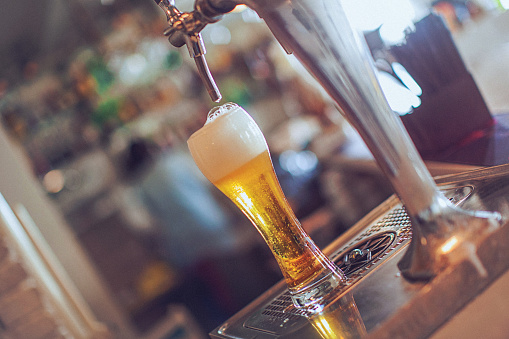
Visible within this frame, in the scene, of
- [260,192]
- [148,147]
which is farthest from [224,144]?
[148,147]

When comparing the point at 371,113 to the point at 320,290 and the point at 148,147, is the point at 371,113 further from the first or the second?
the point at 148,147

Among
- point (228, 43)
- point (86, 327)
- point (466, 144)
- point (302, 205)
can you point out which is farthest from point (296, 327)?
point (228, 43)

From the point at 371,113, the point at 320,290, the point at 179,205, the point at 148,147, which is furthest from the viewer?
the point at 148,147

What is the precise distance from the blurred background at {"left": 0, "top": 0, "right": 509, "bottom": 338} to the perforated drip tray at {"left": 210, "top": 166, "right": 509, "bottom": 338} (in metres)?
2.11

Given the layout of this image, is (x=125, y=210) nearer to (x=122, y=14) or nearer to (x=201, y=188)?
(x=201, y=188)

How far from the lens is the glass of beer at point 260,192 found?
546 mm

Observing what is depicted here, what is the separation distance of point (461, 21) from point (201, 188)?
6.11 feet

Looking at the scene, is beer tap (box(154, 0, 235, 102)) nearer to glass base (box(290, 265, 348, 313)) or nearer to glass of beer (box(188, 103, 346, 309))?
glass of beer (box(188, 103, 346, 309))

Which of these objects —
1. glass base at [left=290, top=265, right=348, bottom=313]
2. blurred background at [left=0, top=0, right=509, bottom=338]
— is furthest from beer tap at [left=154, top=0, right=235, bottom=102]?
blurred background at [left=0, top=0, right=509, bottom=338]

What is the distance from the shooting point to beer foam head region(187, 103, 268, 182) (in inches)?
21.5

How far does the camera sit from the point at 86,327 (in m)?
1.87

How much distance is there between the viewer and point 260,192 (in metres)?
0.58

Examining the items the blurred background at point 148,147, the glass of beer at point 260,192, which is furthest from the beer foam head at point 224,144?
the blurred background at point 148,147

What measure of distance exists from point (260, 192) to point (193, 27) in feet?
0.70
